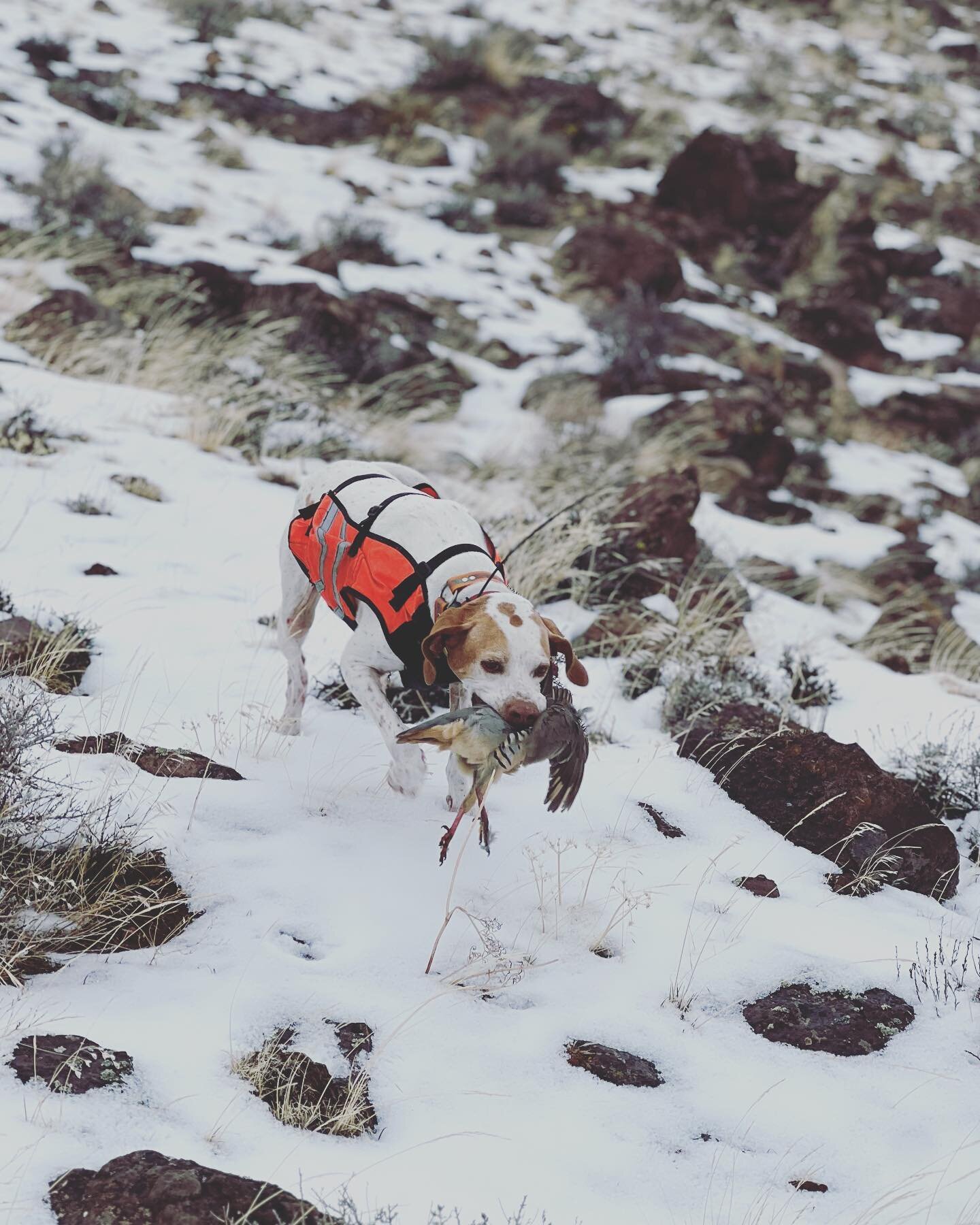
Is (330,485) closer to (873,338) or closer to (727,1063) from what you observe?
(727,1063)

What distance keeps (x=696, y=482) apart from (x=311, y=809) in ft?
12.5

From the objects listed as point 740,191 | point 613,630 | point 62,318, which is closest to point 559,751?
point 613,630

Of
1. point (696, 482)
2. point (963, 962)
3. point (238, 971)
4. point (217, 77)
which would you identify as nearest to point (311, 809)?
point (238, 971)

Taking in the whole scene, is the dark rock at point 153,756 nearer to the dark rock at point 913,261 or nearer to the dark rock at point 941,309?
the dark rock at point 941,309

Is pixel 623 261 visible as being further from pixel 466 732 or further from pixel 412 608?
pixel 466 732

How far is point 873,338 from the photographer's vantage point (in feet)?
41.4

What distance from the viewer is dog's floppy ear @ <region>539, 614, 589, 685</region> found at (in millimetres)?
2912

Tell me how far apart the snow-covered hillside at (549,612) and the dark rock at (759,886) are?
0.04m

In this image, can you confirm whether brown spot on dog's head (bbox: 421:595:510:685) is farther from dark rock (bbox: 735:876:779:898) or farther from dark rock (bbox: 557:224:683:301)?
dark rock (bbox: 557:224:683:301)

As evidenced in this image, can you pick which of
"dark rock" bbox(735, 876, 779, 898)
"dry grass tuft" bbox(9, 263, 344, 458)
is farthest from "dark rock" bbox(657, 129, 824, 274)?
"dark rock" bbox(735, 876, 779, 898)

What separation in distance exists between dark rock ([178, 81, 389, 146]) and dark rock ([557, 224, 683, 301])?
444 cm

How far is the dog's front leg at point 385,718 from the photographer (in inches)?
121

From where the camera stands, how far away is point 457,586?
295cm

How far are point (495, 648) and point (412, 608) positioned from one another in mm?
398
